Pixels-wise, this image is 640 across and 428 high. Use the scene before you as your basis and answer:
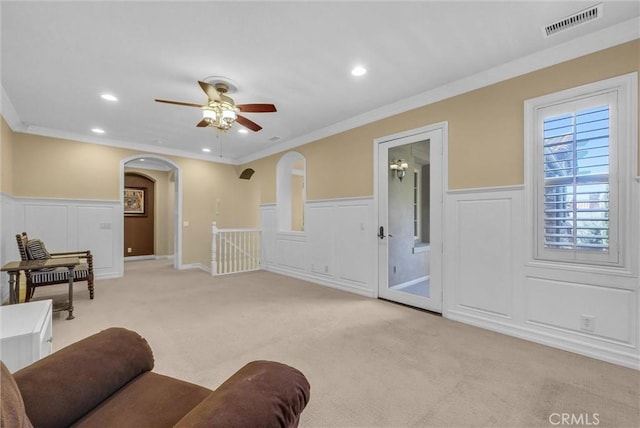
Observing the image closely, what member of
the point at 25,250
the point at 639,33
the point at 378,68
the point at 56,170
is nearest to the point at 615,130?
the point at 639,33

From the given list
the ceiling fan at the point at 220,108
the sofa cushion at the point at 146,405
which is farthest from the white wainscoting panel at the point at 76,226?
the sofa cushion at the point at 146,405

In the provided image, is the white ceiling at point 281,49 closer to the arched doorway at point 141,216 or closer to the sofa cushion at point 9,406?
the sofa cushion at point 9,406

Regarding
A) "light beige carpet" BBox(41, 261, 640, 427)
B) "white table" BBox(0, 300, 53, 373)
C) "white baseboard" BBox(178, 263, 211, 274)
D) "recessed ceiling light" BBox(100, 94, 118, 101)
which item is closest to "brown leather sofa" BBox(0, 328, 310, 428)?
"white table" BBox(0, 300, 53, 373)

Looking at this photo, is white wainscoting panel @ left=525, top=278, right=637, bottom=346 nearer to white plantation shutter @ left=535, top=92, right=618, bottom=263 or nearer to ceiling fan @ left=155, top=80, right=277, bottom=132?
white plantation shutter @ left=535, top=92, right=618, bottom=263

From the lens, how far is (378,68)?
2943mm

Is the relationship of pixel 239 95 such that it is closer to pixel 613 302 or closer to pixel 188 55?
pixel 188 55

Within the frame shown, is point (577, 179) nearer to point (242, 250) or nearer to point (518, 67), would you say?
point (518, 67)

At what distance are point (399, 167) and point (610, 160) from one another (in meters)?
2.13

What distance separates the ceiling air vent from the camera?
2123 mm

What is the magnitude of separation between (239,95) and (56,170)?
401cm

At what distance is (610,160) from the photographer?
232cm

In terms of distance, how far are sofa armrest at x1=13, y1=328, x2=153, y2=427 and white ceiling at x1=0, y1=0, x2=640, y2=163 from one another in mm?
2255

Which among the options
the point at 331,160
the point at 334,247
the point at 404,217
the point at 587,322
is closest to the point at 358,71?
the point at 331,160

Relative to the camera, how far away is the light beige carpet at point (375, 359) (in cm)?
171
